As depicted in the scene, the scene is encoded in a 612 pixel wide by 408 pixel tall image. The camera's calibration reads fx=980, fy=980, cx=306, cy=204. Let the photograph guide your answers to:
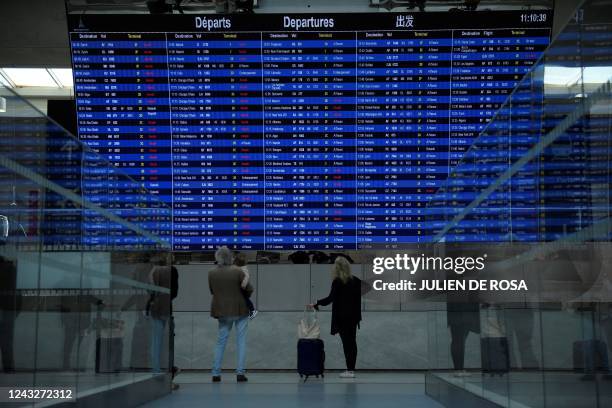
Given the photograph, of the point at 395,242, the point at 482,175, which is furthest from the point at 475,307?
the point at 395,242

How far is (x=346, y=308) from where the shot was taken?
12914 millimetres

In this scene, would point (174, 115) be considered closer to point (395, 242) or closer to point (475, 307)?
point (395, 242)

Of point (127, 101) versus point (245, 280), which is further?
point (127, 101)

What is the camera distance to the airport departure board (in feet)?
42.3

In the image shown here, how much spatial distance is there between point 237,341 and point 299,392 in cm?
198

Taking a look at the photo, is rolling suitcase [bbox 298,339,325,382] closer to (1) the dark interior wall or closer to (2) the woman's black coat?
(2) the woman's black coat

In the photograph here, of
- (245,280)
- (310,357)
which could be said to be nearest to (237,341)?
(245,280)

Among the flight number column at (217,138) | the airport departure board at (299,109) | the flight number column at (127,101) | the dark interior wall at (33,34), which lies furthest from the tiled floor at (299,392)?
the dark interior wall at (33,34)

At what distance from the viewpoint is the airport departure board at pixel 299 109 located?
12.9m

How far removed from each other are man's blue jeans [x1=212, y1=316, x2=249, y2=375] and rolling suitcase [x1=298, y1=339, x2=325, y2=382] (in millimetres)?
737

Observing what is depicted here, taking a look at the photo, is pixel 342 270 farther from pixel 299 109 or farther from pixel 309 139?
pixel 299 109

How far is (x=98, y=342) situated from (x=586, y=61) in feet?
13.7

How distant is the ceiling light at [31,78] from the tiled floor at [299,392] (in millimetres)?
12644

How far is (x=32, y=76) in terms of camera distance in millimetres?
24031
